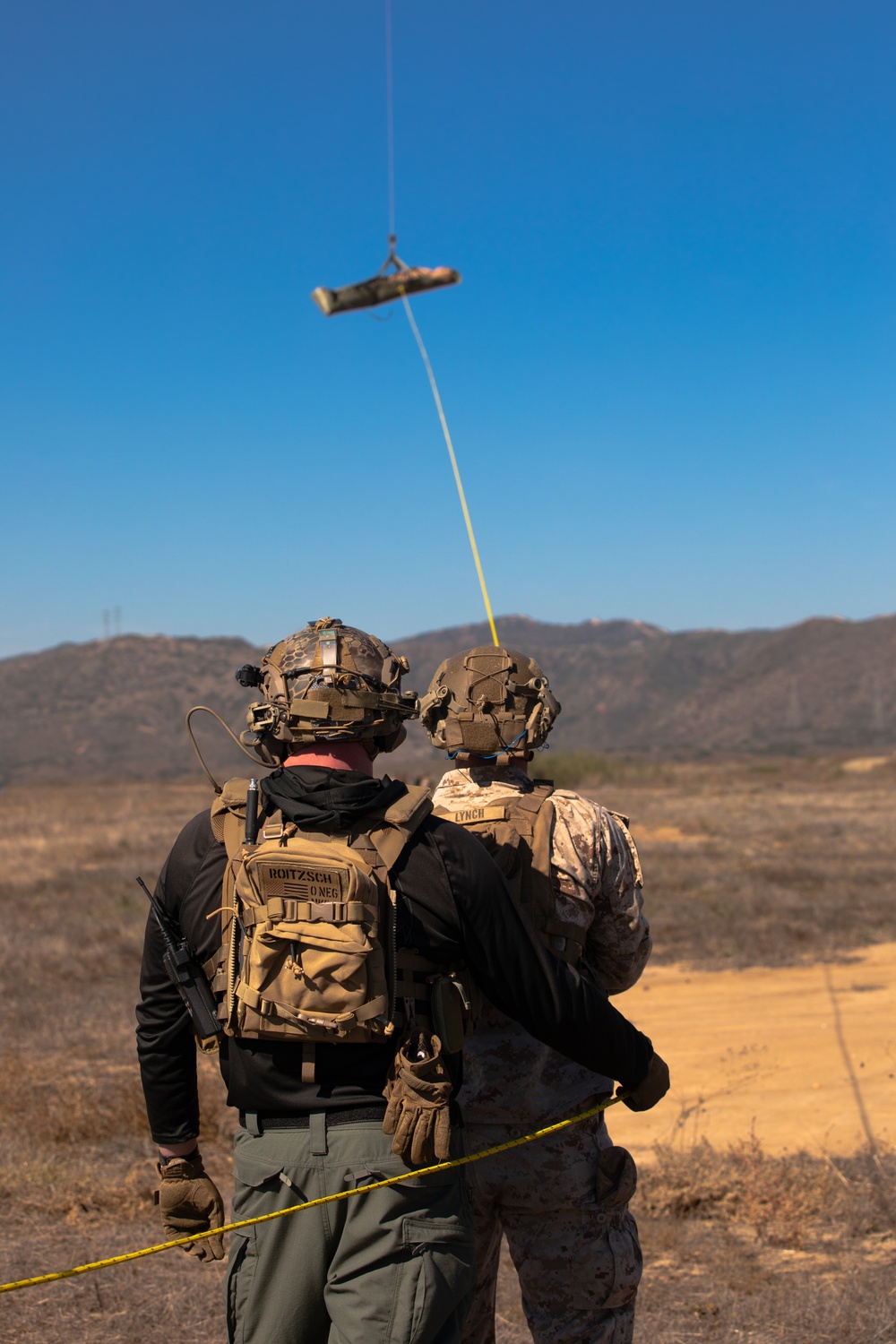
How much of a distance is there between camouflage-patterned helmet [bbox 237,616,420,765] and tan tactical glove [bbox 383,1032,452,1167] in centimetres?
68

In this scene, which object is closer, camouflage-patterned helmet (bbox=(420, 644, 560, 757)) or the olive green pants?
the olive green pants

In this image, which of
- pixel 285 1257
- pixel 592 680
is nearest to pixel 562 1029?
pixel 285 1257

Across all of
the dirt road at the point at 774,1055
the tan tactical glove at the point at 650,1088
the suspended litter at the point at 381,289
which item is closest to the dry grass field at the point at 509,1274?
the dirt road at the point at 774,1055

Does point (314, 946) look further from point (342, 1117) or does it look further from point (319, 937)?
point (342, 1117)

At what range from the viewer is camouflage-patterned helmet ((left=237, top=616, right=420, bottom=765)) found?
8.16ft

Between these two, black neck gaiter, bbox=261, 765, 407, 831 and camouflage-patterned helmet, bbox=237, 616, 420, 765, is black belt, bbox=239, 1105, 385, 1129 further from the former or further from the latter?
camouflage-patterned helmet, bbox=237, 616, 420, 765

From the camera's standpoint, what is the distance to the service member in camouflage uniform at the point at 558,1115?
2.90 metres

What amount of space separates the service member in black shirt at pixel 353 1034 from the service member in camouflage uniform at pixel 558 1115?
43 cm

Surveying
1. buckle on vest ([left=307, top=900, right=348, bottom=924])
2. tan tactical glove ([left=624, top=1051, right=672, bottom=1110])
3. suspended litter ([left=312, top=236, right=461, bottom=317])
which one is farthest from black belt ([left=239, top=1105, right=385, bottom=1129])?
suspended litter ([left=312, top=236, right=461, bottom=317])

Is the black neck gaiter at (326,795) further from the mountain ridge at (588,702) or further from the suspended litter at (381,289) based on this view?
the mountain ridge at (588,702)

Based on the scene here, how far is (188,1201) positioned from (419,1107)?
30.2 inches

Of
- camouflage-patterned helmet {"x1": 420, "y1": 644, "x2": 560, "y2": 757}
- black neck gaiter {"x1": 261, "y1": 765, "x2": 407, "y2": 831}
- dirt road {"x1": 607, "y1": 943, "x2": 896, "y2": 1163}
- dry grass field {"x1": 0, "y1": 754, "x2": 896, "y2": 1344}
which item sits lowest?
dirt road {"x1": 607, "y1": 943, "x2": 896, "y2": 1163}

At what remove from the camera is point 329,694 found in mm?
2490

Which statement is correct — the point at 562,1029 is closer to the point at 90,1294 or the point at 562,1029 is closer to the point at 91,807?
the point at 90,1294
